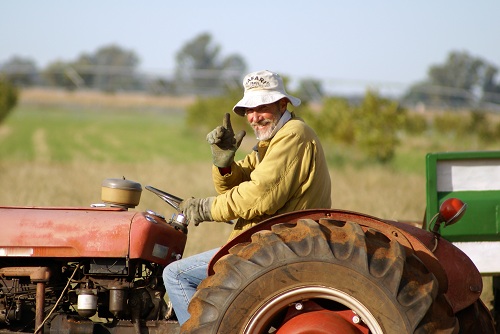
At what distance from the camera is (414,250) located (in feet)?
13.6

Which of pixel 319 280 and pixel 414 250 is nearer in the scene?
pixel 319 280

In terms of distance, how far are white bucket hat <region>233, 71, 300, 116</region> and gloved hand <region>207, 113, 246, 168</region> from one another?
0.19m

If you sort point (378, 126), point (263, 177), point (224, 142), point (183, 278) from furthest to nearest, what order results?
1. point (378, 126)
2. point (224, 142)
3. point (183, 278)
4. point (263, 177)

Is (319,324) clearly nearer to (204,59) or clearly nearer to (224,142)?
(224,142)

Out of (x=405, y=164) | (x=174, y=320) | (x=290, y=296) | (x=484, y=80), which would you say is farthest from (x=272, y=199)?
(x=484, y=80)

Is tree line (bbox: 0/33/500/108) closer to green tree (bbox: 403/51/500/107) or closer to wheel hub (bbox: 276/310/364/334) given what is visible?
green tree (bbox: 403/51/500/107)

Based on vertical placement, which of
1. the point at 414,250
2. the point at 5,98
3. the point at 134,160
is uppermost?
the point at 414,250

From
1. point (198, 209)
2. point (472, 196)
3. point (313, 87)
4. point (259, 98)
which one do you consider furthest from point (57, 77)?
point (198, 209)

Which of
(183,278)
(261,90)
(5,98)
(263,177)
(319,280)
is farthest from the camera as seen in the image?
(5,98)

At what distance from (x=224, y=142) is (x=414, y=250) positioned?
4.12 ft

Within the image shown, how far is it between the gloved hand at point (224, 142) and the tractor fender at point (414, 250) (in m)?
0.62

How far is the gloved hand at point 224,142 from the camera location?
4457 mm

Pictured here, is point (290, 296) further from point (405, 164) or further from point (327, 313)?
point (405, 164)

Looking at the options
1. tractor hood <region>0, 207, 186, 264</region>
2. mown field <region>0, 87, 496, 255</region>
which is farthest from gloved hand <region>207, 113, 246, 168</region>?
mown field <region>0, 87, 496, 255</region>
